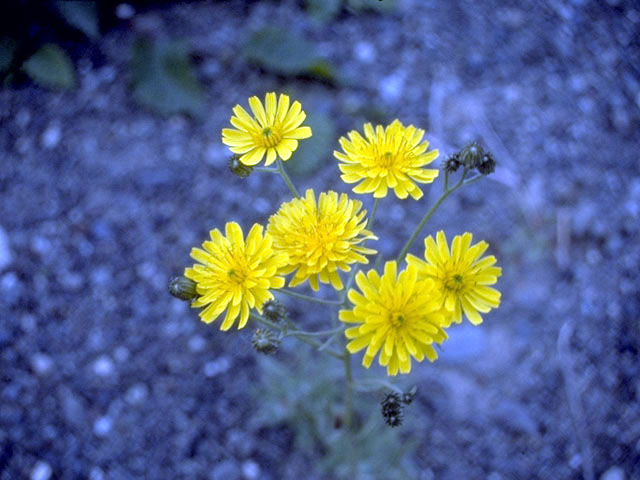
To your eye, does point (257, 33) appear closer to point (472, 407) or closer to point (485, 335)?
point (485, 335)

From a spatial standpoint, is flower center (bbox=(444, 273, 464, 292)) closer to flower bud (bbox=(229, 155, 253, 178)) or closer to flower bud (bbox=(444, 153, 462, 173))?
flower bud (bbox=(444, 153, 462, 173))

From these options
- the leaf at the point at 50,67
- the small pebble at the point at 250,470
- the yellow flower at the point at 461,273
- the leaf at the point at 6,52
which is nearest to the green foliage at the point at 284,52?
the leaf at the point at 50,67

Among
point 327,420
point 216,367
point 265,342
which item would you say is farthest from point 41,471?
point 265,342

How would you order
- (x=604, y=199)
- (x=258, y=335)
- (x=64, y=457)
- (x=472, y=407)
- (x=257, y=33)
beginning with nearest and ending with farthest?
(x=258, y=335), (x=64, y=457), (x=472, y=407), (x=604, y=199), (x=257, y=33)

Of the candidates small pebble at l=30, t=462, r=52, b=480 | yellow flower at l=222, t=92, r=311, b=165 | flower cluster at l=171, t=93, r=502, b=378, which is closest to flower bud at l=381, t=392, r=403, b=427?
flower cluster at l=171, t=93, r=502, b=378

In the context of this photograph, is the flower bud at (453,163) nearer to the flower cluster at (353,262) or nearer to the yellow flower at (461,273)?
the flower cluster at (353,262)

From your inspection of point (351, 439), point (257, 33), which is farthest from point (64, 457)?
point (257, 33)
